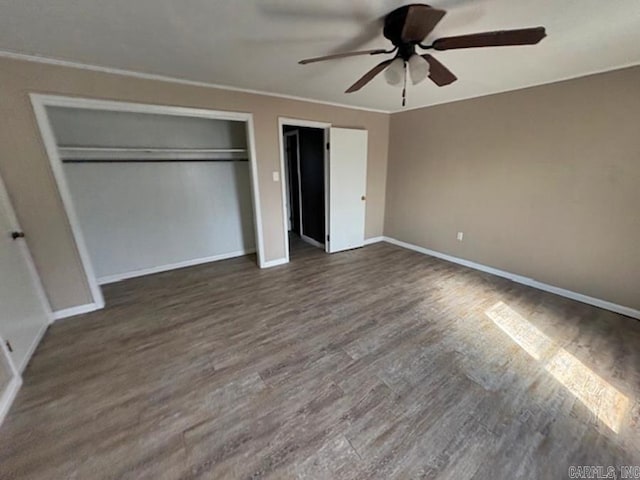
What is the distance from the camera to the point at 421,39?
167cm

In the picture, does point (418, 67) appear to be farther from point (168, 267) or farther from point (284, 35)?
point (168, 267)

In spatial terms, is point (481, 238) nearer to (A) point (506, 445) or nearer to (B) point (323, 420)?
(A) point (506, 445)

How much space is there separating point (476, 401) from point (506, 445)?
28 cm

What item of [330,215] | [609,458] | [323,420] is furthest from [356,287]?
[609,458]

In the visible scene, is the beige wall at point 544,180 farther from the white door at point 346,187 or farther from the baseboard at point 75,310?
the baseboard at point 75,310

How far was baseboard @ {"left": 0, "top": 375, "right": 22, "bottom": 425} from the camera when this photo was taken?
5.26 feet

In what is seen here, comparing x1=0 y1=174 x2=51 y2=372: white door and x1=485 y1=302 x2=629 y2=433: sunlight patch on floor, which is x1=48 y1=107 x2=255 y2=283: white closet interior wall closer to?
x1=0 y1=174 x2=51 y2=372: white door

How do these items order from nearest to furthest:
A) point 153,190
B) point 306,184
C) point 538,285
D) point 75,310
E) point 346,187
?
point 75,310 → point 538,285 → point 153,190 → point 346,187 → point 306,184

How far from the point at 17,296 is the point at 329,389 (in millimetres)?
2572

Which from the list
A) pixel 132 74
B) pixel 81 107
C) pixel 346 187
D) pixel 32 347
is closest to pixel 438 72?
pixel 346 187

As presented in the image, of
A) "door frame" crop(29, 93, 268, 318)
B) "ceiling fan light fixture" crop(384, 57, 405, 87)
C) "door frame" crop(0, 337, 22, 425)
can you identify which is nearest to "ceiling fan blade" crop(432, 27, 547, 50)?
"ceiling fan light fixture" crop(384, 57, 405, 87)

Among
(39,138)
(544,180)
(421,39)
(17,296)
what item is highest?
(421,39)

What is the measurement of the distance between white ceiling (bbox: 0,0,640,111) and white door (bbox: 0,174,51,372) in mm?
1439

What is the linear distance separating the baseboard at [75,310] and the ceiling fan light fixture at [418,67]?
12.0 ft
